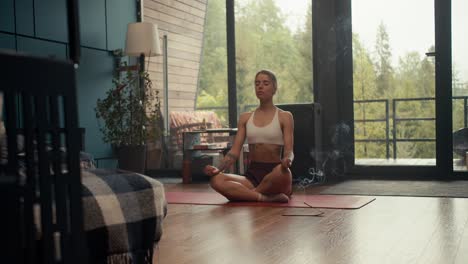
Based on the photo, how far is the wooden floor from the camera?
209 cm

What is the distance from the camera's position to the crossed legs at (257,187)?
11.5ft

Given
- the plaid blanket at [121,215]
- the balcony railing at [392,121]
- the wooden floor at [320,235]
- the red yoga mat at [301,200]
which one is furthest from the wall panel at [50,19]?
the plaid blanket at [121,215]

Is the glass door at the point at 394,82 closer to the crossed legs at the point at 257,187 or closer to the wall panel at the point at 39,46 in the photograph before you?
the crossed legs at the point at 257,187

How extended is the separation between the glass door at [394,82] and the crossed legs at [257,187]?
1664mm

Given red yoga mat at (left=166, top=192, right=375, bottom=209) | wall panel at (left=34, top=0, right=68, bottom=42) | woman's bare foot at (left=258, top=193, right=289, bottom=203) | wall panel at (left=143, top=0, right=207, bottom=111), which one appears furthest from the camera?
wall panel at (left=143, top=0, right=207, bottom=111)

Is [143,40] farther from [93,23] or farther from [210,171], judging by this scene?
[210,171]

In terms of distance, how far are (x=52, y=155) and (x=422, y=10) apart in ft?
15.2

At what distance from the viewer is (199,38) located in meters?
5.71

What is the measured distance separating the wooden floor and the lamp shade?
211cm

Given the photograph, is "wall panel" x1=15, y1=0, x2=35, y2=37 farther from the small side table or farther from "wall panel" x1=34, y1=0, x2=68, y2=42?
the small side table

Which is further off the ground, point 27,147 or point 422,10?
point 422,10

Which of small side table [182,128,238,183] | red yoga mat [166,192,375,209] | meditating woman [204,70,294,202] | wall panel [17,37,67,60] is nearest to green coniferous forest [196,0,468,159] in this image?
small side table [182,128,238,183]

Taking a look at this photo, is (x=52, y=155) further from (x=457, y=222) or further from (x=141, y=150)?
(x=141, y=150)

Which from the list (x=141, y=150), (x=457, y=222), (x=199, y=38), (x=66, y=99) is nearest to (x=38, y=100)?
(x=66, y=99)
